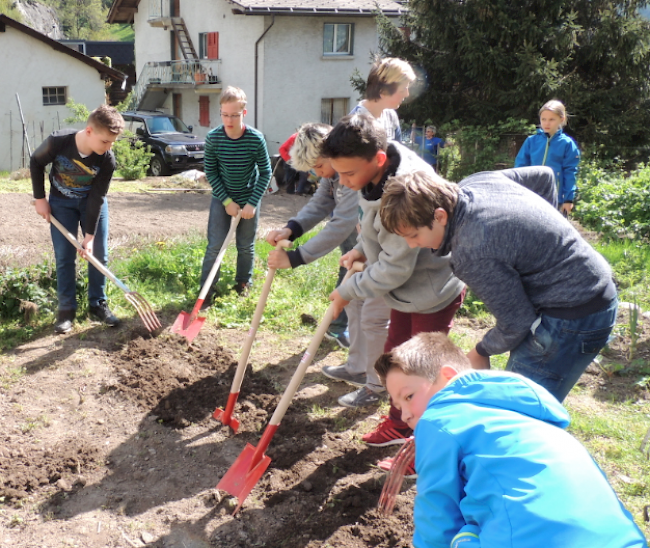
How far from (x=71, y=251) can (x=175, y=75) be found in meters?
21.6

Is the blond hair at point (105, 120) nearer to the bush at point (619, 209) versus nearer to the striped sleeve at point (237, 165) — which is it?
the striped sleeve at point (237, 165)

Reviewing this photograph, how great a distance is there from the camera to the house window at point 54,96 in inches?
909

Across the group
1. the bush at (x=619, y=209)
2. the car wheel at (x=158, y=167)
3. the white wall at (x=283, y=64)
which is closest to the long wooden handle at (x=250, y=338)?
the bush at (x=619, y=209)

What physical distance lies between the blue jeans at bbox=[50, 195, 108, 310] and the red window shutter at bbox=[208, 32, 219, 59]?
1967cm

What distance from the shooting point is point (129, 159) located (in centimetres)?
1538

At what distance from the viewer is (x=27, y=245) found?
23.6 feet

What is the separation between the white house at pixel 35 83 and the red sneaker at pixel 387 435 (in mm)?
21317

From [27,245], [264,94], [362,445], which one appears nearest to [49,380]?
[362,445]

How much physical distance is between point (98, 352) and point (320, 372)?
1.69 metres

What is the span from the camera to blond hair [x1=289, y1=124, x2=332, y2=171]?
3.49 meters

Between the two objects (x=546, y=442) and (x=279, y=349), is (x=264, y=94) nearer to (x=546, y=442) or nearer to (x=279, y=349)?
(x=279, y=349)

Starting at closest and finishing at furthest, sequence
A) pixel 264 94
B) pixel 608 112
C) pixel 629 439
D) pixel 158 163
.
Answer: pixel 629 439
pixel 608 112
pixel 158 163
pixel 264 94

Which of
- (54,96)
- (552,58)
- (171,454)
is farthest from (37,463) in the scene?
(54,96)

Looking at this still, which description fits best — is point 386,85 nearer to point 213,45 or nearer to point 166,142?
point 166,142
